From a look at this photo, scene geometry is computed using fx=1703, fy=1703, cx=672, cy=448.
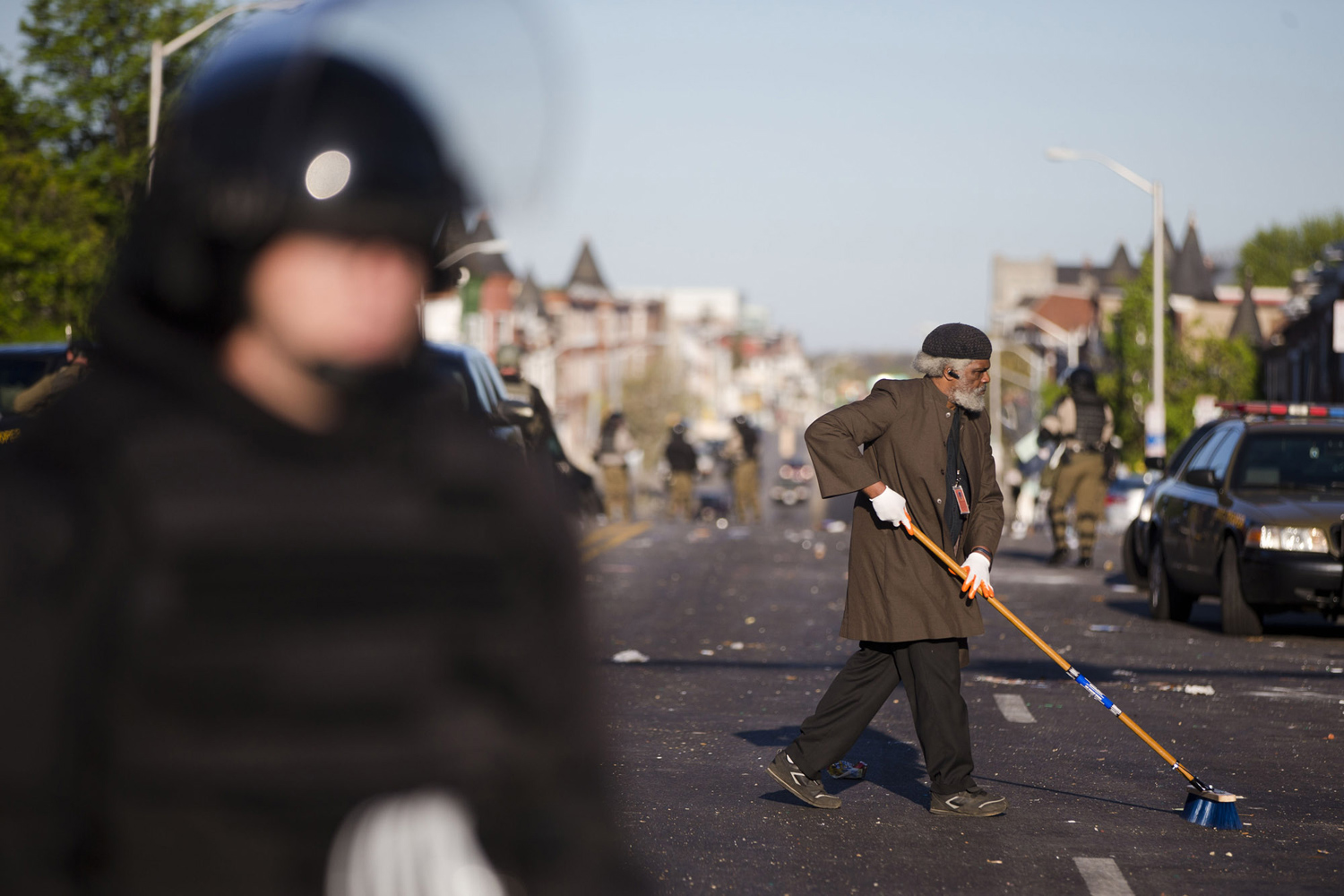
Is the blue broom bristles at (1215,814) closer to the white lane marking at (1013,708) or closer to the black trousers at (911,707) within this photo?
the black trousers at (911,707)

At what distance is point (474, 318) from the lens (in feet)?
223

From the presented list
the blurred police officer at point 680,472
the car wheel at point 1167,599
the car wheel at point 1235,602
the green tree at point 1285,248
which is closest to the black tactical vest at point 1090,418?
the car wheel at point 1167,599

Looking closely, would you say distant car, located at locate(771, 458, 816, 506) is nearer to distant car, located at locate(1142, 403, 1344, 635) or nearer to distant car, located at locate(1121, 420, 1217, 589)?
distant car, located at locate(1121, 420, 1217, 589)

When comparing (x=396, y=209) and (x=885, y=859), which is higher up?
(x=396, y=209)

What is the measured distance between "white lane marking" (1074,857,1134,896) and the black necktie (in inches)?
53.1

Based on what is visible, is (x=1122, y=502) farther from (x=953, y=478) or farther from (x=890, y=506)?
→ (x=890, y=506)

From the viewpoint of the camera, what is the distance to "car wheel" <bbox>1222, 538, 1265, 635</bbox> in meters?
12.9

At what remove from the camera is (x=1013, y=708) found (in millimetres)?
9391

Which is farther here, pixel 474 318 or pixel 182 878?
pixel 474 318

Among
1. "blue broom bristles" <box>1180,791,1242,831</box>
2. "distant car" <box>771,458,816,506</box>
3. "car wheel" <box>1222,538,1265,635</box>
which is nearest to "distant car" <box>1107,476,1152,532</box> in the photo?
"car wheel" <box>1222,538,1265,635</box>

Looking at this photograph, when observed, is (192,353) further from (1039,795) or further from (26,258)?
(26,258)

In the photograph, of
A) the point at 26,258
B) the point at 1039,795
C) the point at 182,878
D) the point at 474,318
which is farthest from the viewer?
the point at 474,318

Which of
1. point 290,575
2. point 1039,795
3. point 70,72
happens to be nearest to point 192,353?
point 290,575

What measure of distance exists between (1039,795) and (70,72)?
43043 millimetres
